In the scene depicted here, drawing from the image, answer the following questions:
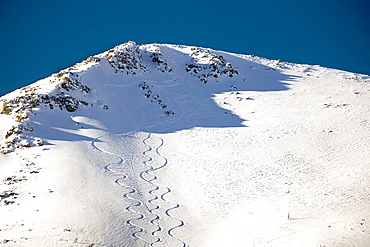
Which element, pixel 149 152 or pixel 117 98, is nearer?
pixel 149 152

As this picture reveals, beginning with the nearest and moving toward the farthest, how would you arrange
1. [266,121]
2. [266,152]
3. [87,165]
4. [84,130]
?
[87,165] < [266,152] < [84,130] < [266,121]

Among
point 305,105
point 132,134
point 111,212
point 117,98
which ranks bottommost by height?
point 111,212

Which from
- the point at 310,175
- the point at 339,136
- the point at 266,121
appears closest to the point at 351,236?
the point at 310,175

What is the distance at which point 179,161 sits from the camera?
64.5 ft

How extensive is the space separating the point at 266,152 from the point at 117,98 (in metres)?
16.7

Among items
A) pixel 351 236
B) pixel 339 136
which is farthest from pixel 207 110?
pixel 351 236

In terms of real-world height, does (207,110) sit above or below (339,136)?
above

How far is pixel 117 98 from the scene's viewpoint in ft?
96.1

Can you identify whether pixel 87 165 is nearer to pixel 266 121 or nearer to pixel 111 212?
pixel 111 212

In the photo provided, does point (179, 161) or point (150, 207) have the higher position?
point (179, 161)

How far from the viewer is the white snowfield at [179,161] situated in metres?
12.1

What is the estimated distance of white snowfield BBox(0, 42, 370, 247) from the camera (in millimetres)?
12141

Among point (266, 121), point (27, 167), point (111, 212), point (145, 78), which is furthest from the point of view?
point (145, 78)

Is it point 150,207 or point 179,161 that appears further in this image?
point 179,161
